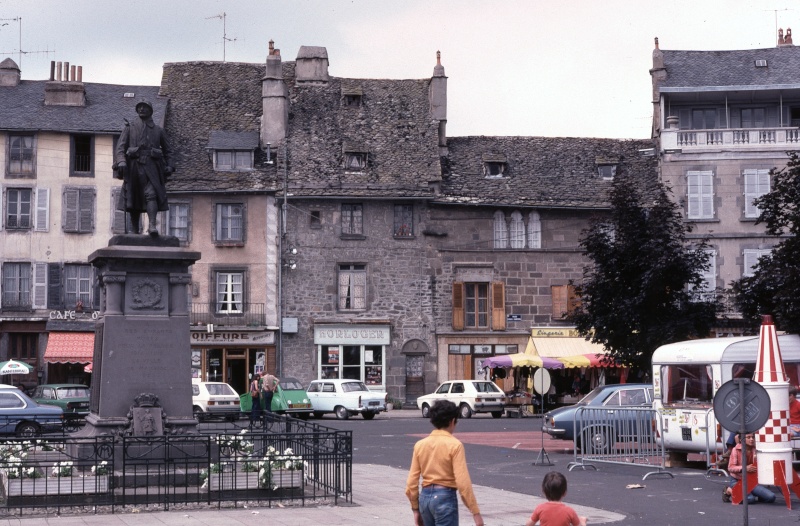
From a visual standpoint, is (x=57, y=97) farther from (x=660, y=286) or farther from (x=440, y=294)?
(x=660, y=286)

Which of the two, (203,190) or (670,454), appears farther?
(203,190)

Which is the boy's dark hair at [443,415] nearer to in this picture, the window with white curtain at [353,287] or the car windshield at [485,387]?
the car windshield at [485,387]

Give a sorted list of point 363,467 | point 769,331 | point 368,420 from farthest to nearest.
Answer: point 368,420
point 363,467
point 769,331

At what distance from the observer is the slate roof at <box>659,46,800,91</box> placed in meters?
47.2

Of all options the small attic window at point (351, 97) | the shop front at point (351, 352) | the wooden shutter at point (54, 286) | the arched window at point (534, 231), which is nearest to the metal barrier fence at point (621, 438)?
the shop front at point (351, 352)

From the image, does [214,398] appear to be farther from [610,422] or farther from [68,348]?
[610,422]

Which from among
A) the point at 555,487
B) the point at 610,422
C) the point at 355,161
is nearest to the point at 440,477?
the point at 555,487

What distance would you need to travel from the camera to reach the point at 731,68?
48.2 m

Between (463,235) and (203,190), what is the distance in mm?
9640

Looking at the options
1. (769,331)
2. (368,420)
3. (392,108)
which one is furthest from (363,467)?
(392,108)

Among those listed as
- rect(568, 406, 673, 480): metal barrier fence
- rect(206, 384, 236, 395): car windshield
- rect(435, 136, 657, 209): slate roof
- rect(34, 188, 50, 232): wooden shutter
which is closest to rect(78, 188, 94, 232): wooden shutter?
rect(34, 188, 50, 232): wooden shutter

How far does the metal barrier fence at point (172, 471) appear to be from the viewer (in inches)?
584

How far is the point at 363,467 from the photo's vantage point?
22.0 meters

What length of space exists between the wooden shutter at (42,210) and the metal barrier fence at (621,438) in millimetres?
28600
